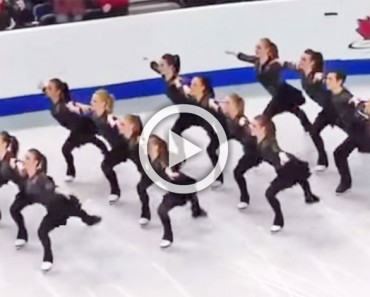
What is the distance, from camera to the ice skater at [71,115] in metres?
3.02

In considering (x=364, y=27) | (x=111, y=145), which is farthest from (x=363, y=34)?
(x=111, y=145)

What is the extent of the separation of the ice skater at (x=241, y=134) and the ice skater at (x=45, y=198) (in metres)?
0.52

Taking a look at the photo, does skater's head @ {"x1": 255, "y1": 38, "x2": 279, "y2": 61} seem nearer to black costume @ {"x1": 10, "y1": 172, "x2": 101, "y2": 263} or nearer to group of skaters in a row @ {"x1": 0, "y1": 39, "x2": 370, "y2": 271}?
group of skaters in a row @ {"x1": 0, "y1": 39, "x2": 370, "y2": 271}

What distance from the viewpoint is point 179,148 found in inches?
125

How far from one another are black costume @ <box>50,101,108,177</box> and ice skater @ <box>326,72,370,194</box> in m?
0.78

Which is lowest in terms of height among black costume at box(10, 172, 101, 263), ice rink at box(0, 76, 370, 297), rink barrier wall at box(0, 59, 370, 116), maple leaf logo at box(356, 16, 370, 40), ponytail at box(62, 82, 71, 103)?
ice rink at box(0, 76, 370, 297)

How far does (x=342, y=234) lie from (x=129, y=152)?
0.70 meters

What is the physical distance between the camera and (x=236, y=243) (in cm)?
273

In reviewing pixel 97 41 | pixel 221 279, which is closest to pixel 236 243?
pixel 221 279

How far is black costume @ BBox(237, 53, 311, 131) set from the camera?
316cm

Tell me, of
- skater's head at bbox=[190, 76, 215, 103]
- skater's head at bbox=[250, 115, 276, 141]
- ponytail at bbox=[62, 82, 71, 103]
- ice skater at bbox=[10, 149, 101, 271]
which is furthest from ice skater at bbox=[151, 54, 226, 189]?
ice skater at bbox=[10, 149, 101, 271]

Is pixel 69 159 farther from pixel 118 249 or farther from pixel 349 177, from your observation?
pixel 349 177

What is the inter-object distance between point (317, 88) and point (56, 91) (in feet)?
2.86

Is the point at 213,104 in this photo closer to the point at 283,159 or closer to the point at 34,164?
the point at 283,159
